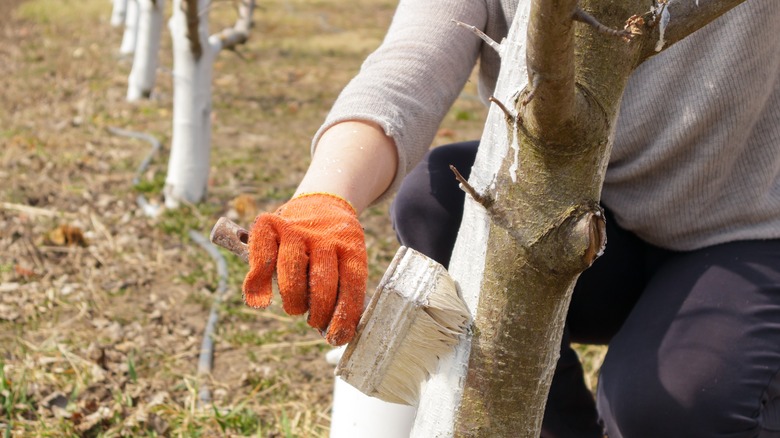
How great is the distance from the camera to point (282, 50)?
869cm

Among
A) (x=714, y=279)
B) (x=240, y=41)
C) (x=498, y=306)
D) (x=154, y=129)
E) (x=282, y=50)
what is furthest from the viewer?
(x=282, y=50)

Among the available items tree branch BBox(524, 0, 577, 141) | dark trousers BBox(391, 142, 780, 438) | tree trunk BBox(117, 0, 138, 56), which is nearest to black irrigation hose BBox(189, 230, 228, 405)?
dark trousers BBox(391, 142, 780, 438)

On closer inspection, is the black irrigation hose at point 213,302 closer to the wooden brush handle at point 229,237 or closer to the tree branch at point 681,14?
the wooden brush handle at point 229,237

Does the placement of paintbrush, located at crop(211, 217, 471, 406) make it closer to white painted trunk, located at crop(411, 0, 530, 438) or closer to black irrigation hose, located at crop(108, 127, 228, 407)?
white painted trunk, located at crop(411, 0, 530, 438)

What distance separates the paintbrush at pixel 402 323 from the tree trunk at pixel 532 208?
30mm

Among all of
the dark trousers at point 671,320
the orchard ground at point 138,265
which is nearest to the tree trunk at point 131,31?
the orchard ground at point 138,265

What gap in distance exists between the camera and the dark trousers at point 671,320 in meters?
1.58

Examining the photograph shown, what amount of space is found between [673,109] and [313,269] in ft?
2.91

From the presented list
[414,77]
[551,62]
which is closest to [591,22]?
[551,62]

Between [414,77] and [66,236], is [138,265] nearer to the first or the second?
[66,236]

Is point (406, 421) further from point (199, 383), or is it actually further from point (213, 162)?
point (213, 162)

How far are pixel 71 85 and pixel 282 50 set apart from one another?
2394mm

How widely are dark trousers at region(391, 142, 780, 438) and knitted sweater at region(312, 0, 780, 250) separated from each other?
0.09 meters

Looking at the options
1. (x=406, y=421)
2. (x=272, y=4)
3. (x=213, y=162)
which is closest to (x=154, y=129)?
(x=213, y=162)
